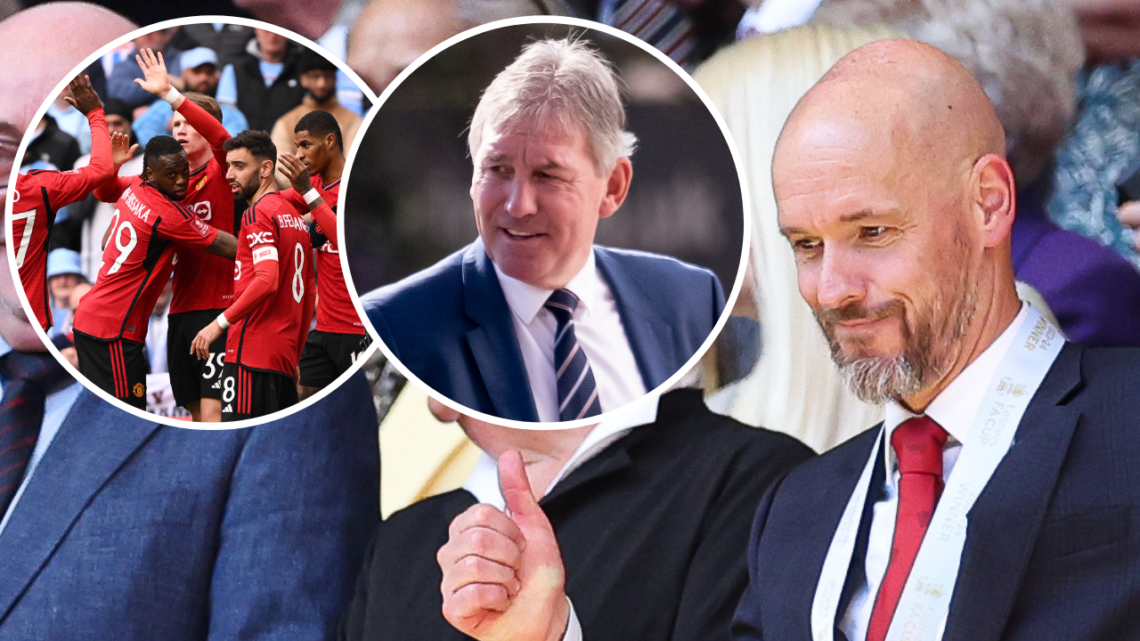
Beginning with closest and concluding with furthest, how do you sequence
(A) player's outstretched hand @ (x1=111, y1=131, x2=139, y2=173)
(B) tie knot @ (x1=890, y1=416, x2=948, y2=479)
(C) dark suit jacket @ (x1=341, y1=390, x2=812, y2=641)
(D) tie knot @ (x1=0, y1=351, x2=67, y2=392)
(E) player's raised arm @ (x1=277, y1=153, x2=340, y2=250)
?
(B) tie knot @ (x1=890, y1=416, x2=948, y2=479)
(C) dark suit jacket @ (x1=341, y1=390, x2=812, y2=641)
(E) player's raised arm @ (x1=277, y1=153, x2=340, y2=250)
(A) player's outstretched hand @ (x1=111, y1=131, x2=139, y2=173)
(D) tie knot @ (x1=0, y1=351, x2=67, y2=392)

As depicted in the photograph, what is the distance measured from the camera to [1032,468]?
2582 mm

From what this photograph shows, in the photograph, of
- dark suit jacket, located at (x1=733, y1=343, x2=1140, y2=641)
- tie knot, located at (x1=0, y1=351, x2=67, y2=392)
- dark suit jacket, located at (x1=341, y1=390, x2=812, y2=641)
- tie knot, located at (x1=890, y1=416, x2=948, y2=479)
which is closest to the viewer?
dark suit jacket, located at (x1=733, y1=343, x2=1140, y2=641)

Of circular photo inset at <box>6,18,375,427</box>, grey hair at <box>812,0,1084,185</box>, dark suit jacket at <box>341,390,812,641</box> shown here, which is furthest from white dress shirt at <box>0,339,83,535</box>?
grey hair at <box>812,0,1084,185</box>

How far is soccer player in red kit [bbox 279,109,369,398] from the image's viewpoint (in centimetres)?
314

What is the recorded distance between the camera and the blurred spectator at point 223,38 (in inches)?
127

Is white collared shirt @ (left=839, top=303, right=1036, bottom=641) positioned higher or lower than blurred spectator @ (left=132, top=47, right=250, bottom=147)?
lower

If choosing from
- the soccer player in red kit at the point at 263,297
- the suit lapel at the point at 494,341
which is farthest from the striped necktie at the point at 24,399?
the suit lapel at the point at 494,341

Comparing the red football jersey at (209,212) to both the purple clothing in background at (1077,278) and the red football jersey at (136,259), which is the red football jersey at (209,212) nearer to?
the red football jersey at (136,259)

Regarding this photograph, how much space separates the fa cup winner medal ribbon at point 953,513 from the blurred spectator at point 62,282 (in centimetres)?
219

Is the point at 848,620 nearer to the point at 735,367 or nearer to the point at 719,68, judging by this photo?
the point at 735,367

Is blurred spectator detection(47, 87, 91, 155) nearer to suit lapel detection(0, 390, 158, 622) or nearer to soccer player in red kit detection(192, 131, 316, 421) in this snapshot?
soccer player in red kit detection(192, 131, 316, 421)

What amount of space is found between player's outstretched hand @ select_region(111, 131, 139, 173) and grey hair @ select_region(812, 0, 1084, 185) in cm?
193

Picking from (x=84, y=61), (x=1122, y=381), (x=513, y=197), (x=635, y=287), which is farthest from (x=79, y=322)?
(x=1122, y=381)

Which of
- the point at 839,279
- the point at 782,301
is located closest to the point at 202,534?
the point at 782,301
